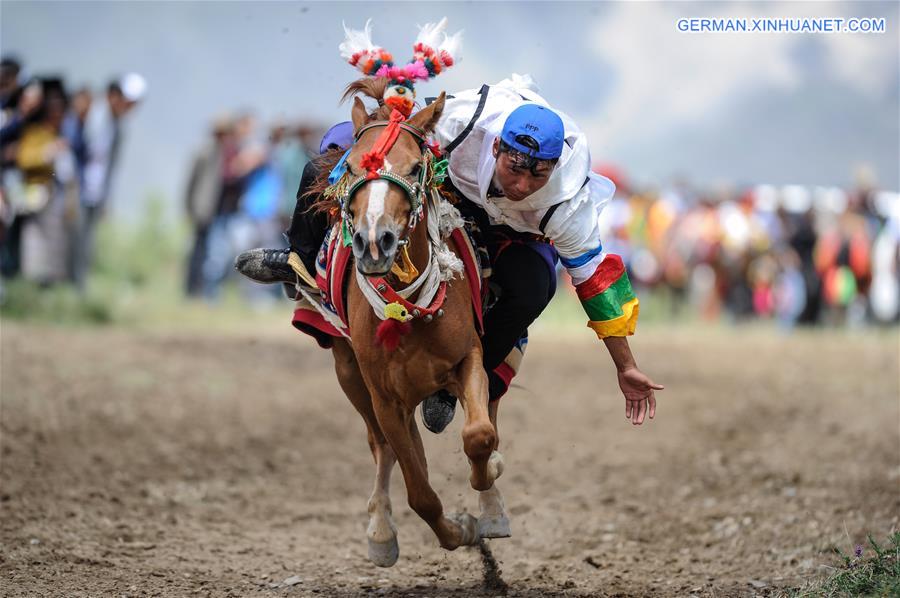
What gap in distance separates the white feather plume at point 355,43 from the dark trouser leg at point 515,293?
1136 millimetres

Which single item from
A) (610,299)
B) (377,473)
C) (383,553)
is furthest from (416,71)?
(383,553)

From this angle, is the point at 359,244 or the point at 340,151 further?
the point at 340,151

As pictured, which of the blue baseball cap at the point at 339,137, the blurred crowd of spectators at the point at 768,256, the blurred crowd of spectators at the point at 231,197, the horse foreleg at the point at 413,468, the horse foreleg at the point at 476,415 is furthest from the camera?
the blurred crowd of spectators at the point at 768,256

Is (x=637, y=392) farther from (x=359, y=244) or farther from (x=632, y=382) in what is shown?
(x=359, y=244)

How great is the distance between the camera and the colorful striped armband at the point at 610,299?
17.4 ft

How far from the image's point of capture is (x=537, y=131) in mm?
4789

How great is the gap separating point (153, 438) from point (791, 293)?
37.1ft

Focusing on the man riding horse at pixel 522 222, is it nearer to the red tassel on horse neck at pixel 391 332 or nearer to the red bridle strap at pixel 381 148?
the red bridle strap at pixel 381 148

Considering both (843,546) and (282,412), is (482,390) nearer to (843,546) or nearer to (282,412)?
(843,546)

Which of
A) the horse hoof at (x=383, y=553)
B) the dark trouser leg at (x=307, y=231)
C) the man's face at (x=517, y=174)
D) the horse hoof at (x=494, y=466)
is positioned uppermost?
the man's face at (x=517, y=174)

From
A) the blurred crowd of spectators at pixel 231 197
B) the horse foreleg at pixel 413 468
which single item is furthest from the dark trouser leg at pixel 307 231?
the blurred crowd of spectators at pixel 231 197

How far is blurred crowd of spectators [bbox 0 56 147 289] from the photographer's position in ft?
40.2

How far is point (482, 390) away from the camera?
4941 millimetres

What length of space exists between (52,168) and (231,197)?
3.25 metres
